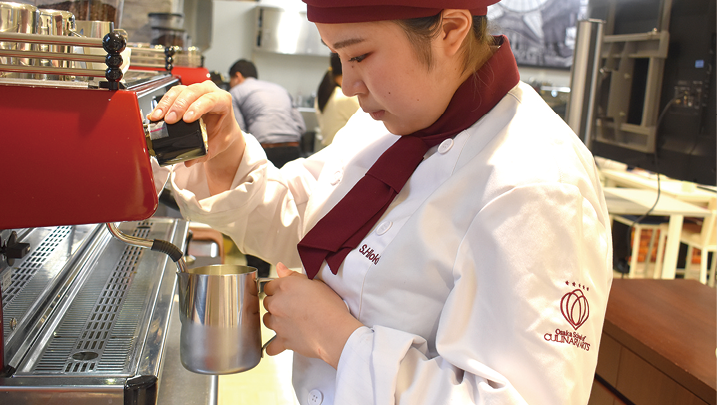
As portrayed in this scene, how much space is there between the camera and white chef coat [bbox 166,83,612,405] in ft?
2.24

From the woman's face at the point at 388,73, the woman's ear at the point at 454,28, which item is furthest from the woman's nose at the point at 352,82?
the woman's ear at the point at 454,28

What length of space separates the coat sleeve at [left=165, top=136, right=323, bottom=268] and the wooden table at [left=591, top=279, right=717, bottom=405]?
887 millimetres

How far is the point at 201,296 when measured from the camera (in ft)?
2.64

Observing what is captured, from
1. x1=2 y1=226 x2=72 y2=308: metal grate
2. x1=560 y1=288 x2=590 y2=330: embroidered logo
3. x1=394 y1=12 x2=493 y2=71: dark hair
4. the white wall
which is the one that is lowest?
x1=2 y1=226 x2=72 y2=308: metal grate

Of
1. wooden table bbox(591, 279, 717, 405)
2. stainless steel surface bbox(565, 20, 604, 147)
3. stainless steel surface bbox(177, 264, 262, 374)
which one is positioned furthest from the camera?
stainless steel surface bbox(565, 20, 604, 147)

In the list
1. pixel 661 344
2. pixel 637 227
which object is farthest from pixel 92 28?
pixel 637 227

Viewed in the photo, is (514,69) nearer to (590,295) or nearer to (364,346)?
(590,295)

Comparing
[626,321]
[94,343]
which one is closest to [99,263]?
[94,343]

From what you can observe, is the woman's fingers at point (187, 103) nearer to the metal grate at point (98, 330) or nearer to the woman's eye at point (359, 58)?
the woman's eye at point (359, 58)

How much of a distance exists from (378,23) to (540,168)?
290 mm

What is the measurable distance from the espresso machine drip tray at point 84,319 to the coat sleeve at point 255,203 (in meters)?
0.16

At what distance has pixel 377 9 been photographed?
0.75 m

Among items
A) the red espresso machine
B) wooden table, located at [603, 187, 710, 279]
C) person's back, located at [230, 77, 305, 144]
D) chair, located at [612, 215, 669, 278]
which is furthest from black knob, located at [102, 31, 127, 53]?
person's back, located at [230, 77, 305, 144]

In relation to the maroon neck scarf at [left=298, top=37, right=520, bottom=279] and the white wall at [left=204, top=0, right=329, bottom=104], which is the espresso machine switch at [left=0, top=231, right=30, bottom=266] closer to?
the maroon neck scarf at [left=298, top=37, right=520, bottom=279]
